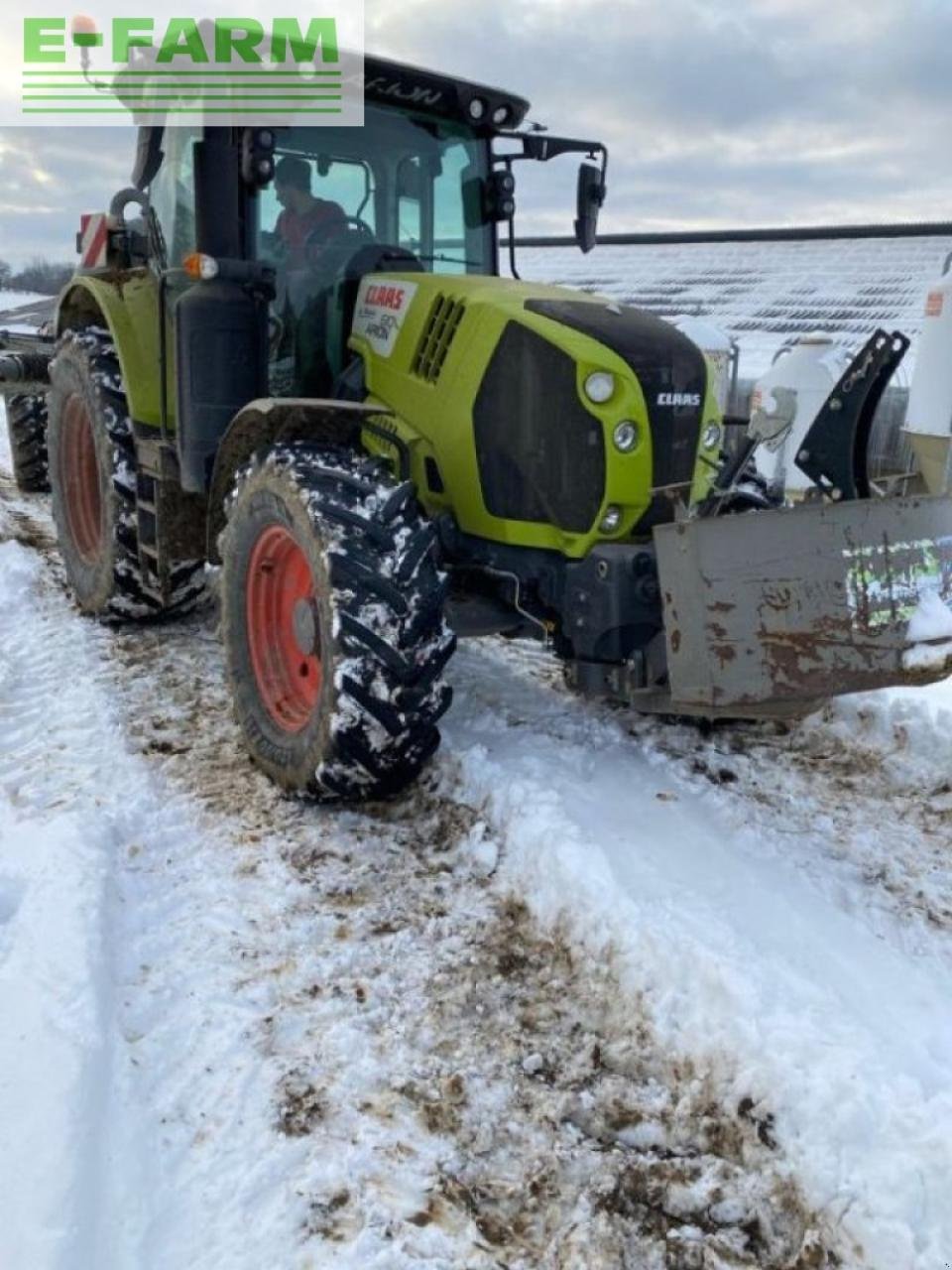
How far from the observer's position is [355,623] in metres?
3.47

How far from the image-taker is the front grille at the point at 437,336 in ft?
13.2

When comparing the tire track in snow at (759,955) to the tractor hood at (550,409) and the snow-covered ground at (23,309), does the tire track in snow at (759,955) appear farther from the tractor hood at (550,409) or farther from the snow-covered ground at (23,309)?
the snow-covered ground at (23,309)

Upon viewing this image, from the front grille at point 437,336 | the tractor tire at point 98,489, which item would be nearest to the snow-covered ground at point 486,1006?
the tractor tire at point 98,489

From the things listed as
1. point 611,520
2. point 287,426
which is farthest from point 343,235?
point 611,520

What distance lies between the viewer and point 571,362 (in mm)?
3672

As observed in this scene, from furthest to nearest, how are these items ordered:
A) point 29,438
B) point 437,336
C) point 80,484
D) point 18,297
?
point 18,297 < point 29,438 < point 80,484 < point 437,336

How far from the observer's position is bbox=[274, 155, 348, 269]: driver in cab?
4.44 meters

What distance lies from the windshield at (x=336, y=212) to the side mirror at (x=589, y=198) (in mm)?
536

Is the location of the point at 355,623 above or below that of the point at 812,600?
below

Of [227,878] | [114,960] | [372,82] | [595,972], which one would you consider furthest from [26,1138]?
[372,82]

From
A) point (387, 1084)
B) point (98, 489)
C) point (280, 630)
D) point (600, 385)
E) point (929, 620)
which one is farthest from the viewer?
point (98, 489)

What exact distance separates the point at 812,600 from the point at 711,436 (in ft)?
4.05

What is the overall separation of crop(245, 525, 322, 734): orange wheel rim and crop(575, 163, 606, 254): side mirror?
2.20 meters

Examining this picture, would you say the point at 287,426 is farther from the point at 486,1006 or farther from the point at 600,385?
the point at 486,1006
